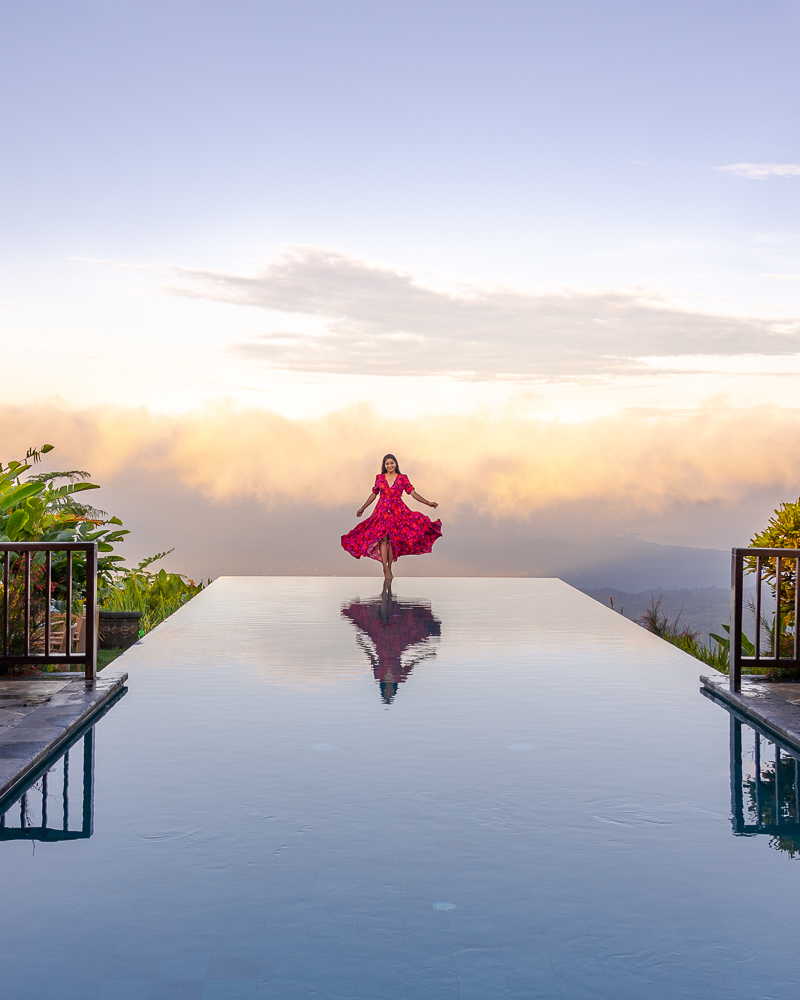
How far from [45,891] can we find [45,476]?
26.0ft

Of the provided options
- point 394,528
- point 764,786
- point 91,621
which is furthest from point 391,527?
point 764,786

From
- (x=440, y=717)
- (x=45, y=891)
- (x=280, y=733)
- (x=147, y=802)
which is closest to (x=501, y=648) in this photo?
(x=440, y=717)

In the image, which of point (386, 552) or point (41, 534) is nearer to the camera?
point (41, 534)

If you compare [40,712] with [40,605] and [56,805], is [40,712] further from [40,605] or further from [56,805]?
[40,605]

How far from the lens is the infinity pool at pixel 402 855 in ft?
7.29

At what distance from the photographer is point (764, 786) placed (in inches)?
147

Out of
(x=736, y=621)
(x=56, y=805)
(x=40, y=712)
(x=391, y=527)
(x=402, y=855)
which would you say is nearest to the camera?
(x=402, y=855)

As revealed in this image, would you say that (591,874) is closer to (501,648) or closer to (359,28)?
(501,648)

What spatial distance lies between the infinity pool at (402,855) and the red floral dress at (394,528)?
17.7 ft

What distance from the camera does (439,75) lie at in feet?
35.4

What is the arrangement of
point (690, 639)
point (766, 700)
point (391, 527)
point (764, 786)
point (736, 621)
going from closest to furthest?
point (764, 786) < point (766, 700) < point (736, 621) < point (690, 639) < point (391, 527)

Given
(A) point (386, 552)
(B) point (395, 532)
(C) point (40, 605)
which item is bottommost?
(C) point (40, 605)

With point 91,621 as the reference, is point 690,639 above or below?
below

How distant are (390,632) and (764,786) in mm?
4154
